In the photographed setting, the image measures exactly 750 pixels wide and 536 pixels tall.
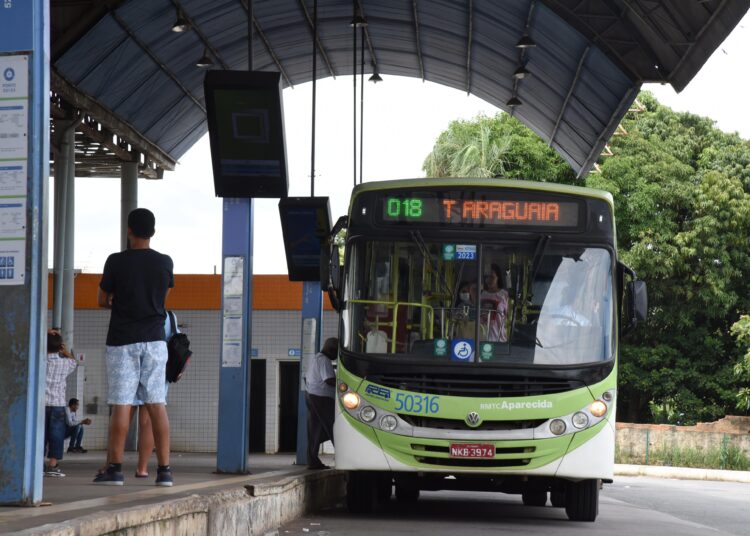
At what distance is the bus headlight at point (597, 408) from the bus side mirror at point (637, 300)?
0.87 meters

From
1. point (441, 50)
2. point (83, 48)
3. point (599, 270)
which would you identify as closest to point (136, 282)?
point (599, 270)

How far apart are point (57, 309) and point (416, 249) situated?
651 inches

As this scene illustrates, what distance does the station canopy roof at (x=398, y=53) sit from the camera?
21.7 metres

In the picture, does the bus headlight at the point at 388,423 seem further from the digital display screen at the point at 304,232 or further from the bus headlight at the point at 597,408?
the digital display screen at the point at 304,232

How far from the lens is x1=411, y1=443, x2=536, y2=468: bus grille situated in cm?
1203

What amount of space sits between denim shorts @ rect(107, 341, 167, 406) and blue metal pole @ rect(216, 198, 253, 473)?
309 centimetres

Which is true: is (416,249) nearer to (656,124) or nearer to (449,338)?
(449,338)

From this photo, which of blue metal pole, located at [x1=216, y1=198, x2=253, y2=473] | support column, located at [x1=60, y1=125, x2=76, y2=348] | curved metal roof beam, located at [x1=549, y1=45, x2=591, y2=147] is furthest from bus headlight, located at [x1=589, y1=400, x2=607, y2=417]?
support column, located at [x1=60, y1=125, x2=76, y2=348]

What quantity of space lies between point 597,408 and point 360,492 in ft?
8.19

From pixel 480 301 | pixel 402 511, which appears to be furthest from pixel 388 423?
pixel 402 511

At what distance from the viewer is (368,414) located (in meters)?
12.2

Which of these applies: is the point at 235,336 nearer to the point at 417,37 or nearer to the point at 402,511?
the point at 402,511

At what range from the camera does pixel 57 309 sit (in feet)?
90.9

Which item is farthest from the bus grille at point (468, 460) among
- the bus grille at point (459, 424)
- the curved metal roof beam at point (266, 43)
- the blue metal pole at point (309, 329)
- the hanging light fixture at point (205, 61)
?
the hanging light fixture at point (205, 61)
